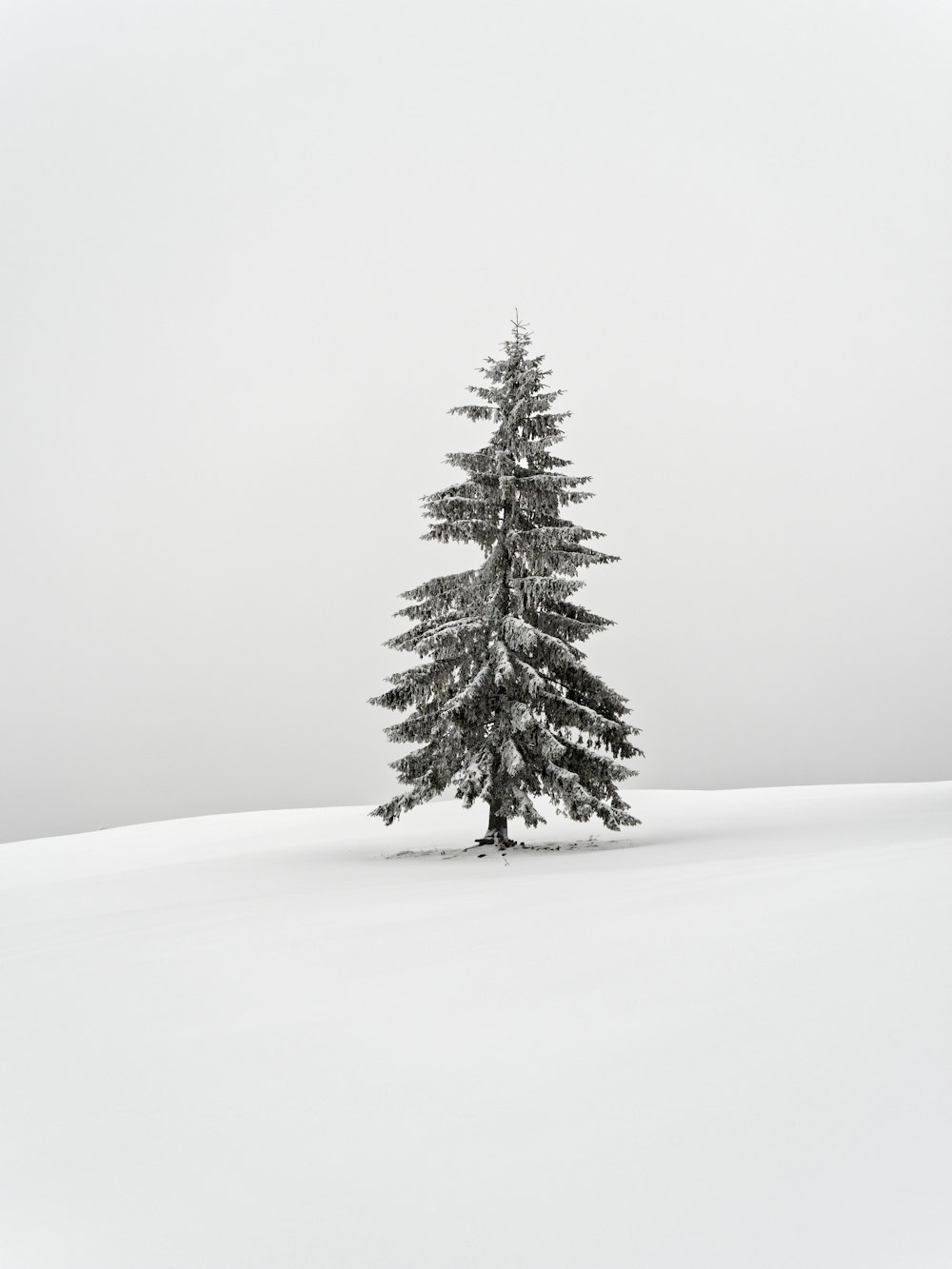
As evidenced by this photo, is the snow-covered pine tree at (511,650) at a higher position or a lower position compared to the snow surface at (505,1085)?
higher

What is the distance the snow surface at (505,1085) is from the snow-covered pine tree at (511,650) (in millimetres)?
7239

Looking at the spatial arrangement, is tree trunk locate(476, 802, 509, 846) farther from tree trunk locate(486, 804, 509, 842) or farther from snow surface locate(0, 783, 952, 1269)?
snow surface locate(0, 783, 952, 1269)

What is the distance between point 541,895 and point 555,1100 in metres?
4.61

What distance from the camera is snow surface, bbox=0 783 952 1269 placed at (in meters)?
3.21

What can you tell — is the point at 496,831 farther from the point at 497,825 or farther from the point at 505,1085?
the point at 505,1085

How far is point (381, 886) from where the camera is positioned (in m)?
10.5

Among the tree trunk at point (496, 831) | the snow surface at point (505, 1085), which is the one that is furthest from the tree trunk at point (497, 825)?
the snow surface at point (505, 1085)

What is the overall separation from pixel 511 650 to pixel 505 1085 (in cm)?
1198

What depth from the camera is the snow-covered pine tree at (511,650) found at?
15.1 metres

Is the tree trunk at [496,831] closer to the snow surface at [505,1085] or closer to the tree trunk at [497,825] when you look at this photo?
the tree trunk at [497,825]

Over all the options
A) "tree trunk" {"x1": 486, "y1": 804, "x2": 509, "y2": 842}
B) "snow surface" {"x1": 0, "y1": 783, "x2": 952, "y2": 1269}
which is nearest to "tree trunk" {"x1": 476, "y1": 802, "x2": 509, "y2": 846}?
"tree trunk" {"x1": 486, "y1": 804, "x2": 509, "y2": 842}

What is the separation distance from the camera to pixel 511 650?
52.3ft

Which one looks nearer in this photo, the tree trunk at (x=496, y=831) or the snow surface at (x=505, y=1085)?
the snow surface at (x=505, y=1085)

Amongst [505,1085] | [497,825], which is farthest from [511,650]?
[505,1085]
